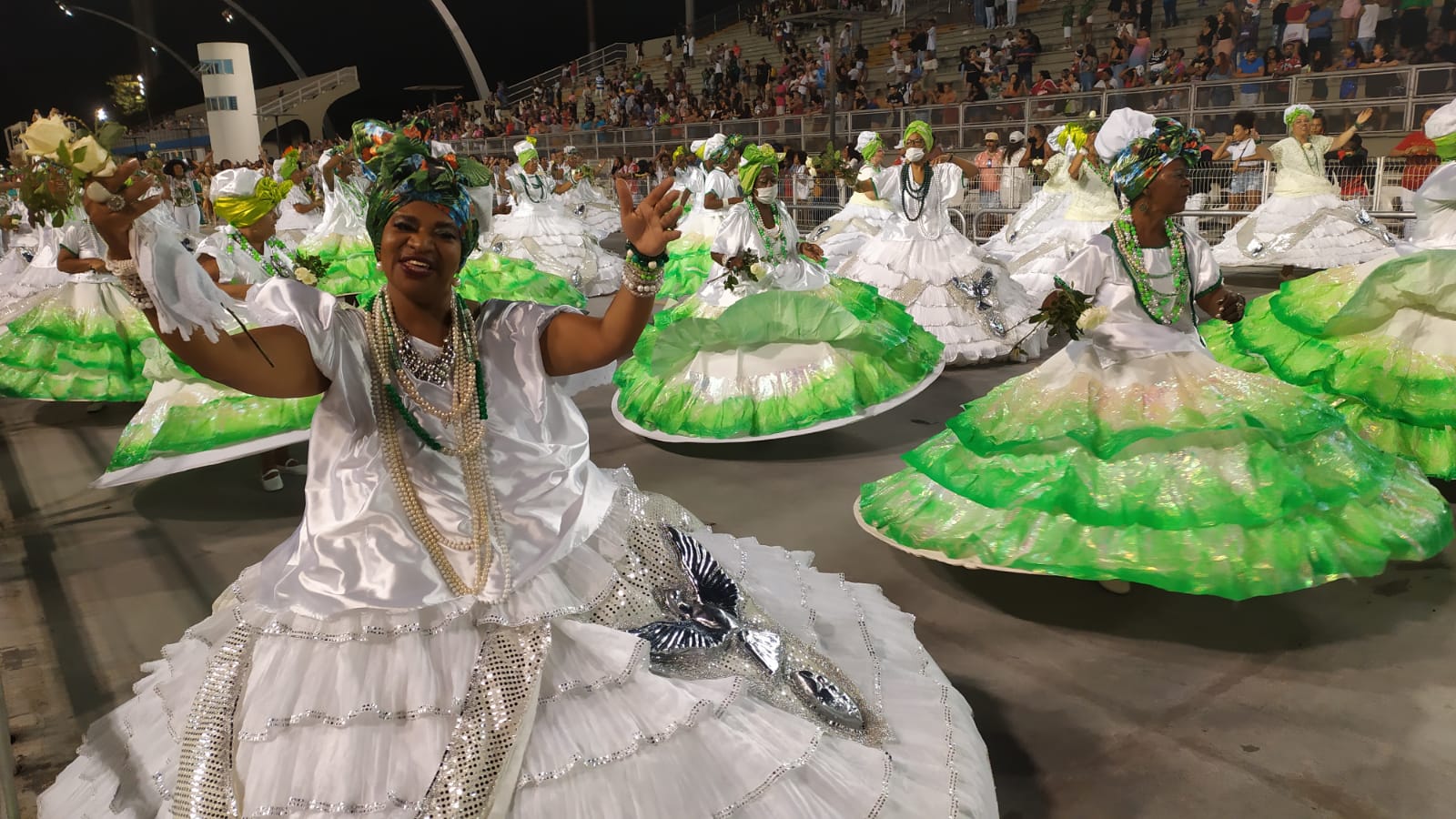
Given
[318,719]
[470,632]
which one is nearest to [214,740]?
[318,719]

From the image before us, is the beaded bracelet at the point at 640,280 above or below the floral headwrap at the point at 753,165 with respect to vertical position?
below

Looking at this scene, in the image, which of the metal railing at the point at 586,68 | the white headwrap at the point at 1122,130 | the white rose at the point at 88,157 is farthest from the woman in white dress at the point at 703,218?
the metal railing at the point at 586,68

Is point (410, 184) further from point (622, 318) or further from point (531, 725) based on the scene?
point (531, 725)

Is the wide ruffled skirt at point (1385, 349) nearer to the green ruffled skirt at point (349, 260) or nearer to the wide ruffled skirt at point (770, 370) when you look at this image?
the wide ruffled skirt at point (770, 370)

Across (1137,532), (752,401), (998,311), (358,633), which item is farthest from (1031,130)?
(358,633)

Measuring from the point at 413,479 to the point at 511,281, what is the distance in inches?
296

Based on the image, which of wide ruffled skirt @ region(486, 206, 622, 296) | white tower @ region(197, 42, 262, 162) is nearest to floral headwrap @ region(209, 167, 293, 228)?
wide ruffled skirt @ region(486, 206, 622, 296)

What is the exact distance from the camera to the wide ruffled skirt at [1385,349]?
452cm

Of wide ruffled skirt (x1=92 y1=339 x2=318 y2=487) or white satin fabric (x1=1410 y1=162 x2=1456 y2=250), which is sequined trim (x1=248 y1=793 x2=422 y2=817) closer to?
wide ruffled skirt (x1=92 y1=339 x2=318 y2=487)

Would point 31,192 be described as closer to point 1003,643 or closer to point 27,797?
point 27,797

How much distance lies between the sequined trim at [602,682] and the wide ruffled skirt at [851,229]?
7587 millimetres

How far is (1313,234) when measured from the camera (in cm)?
993

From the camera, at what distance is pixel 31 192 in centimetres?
182

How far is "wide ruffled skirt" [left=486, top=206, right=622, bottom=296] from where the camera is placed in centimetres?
1136
